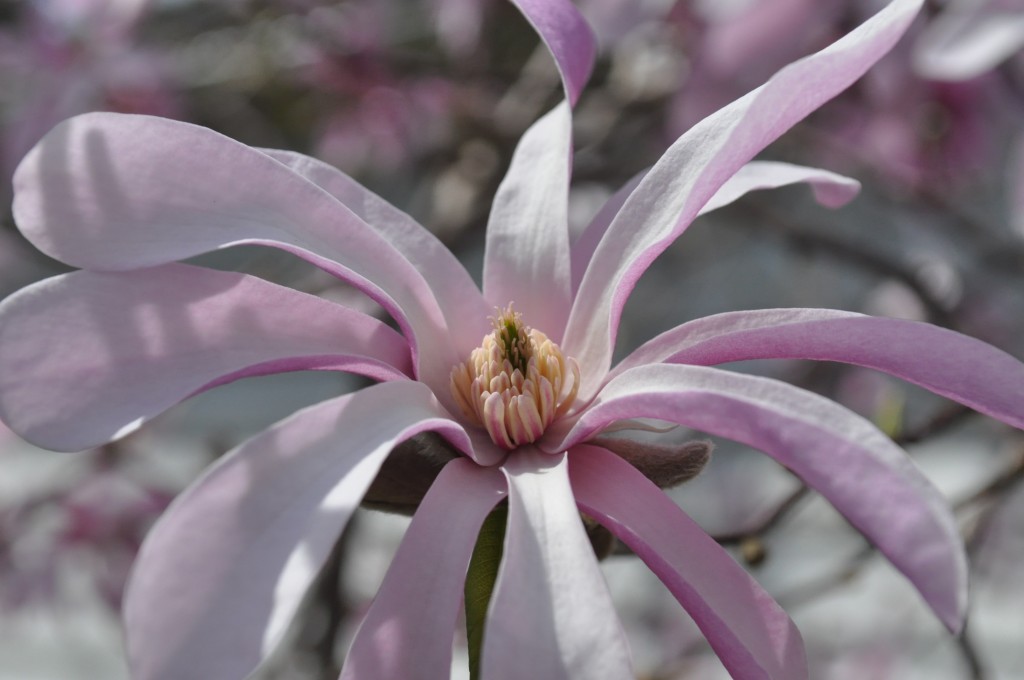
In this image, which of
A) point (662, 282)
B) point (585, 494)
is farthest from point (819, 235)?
point (662, 282)

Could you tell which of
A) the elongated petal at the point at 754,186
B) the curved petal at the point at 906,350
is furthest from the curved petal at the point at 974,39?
the curved petal at the point at 906,350

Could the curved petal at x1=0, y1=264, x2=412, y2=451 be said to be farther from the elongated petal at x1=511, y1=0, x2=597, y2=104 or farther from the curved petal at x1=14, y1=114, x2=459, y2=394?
the elongated petal at x1=511, y1=0, x2=597, y2=104

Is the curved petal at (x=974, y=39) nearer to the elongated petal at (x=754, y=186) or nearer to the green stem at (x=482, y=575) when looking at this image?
the elongated petal at (x=754, y=186)

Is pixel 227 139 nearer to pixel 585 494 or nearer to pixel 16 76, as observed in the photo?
pixel 585 494

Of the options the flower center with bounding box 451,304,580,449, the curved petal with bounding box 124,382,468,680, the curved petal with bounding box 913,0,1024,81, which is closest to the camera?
the curved petal with bounding box 124,382,468,680

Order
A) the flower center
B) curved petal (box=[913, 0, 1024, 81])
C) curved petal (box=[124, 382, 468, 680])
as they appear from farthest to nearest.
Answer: curved petal (box=[913, 0, 1024, 81]) → the flower center → curved petal (box=[124, 382, 468, 680])

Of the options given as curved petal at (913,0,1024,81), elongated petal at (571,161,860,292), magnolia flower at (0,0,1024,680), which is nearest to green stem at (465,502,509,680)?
magnolia flower at (0,0,1024,680)

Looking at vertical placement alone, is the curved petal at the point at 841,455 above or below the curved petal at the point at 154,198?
below
